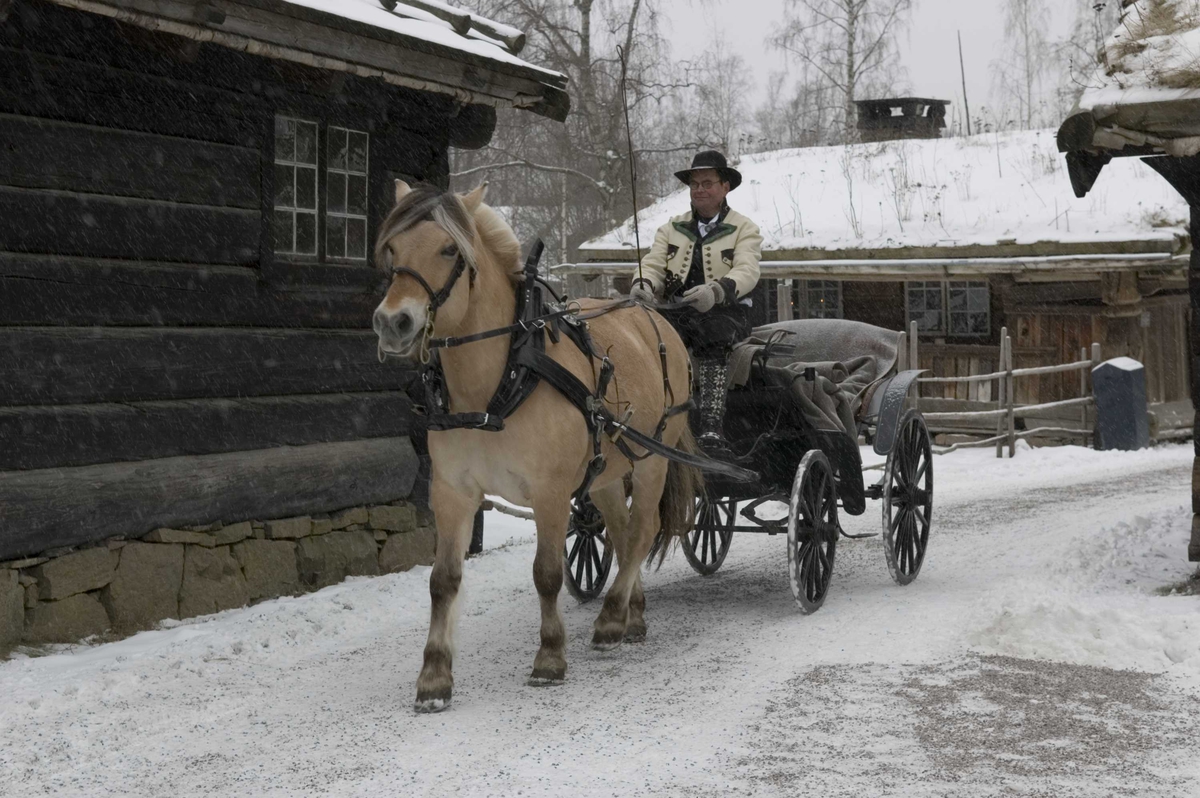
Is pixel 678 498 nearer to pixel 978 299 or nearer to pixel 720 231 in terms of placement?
pixel 720 231

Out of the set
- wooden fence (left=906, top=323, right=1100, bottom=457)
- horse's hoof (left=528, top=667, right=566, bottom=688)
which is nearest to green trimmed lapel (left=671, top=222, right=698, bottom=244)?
horse's hoof (left=528, top=667, right=566, bottom=688)

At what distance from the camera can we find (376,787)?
421 cm

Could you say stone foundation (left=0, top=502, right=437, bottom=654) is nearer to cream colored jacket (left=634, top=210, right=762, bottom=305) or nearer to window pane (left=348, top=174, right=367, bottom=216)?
window pane (left=348, top=174, right=367, bottom=216)

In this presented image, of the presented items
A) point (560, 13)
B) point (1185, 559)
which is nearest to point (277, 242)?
point (1185, 559)

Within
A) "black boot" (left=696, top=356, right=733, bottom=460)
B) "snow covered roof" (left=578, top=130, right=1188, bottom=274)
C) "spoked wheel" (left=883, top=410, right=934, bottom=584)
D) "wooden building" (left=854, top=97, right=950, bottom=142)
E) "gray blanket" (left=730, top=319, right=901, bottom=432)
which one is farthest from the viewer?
"wooden building" (left=854, top=97, right=950, bottom=142)

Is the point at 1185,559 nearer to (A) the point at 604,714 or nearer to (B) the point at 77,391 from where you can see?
(A) the point at 604,714

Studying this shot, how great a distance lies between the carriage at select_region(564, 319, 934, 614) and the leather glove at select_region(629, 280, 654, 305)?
676 millimetres

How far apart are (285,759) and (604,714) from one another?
4.28 ft

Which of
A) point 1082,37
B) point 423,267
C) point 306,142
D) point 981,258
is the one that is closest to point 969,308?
point 981,258

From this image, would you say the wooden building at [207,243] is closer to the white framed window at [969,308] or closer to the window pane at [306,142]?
the window pane at [306,142]

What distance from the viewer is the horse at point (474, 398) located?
4.87m

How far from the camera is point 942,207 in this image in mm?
19203

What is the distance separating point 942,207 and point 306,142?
44.4 ft

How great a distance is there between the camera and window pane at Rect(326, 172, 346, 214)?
8.04m
